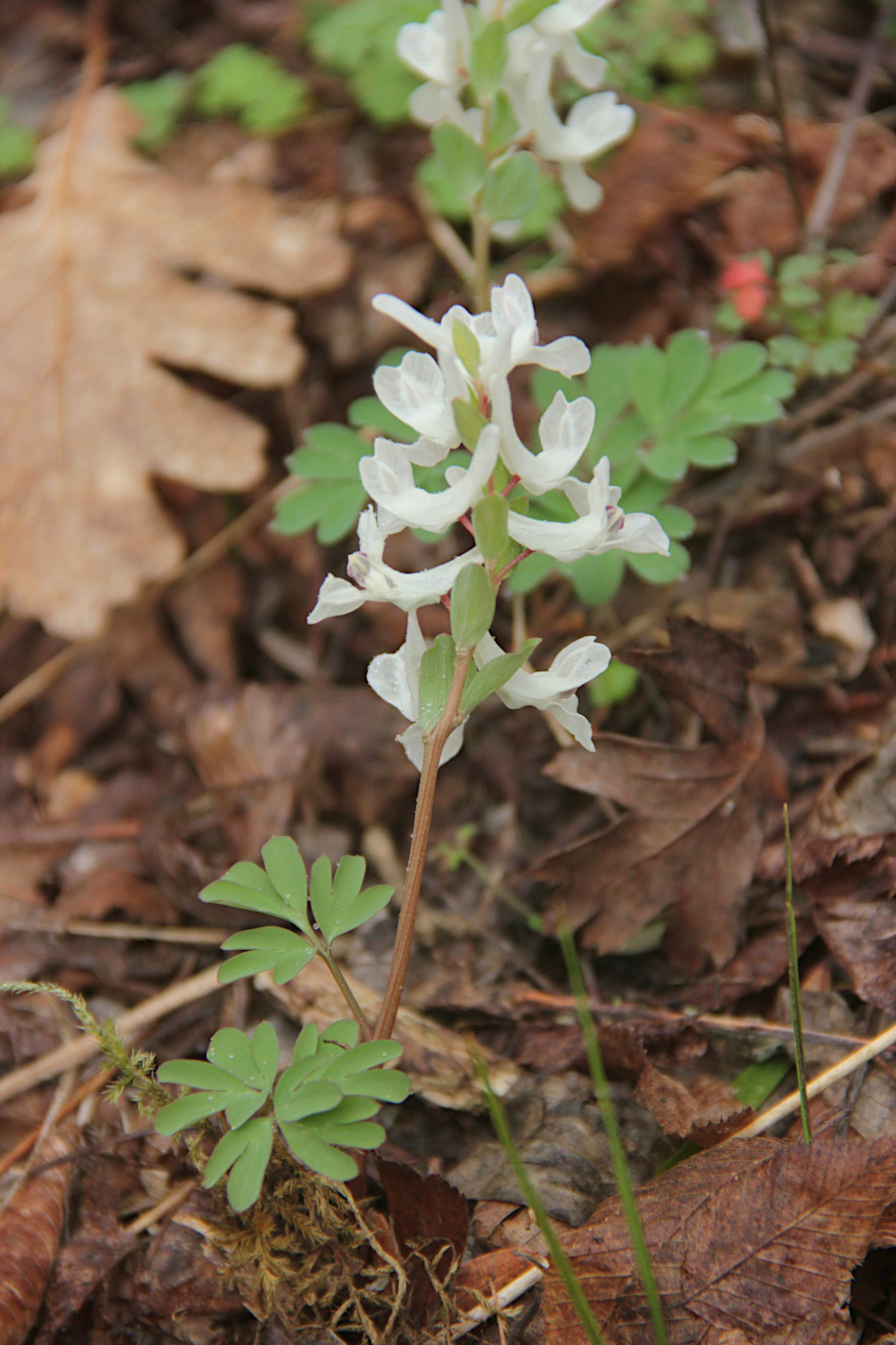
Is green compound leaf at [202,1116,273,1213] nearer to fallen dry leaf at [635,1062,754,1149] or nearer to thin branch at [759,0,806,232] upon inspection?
fallen dry leaf at [635,1062,754,1149]

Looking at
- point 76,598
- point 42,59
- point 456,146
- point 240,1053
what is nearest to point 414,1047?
point 240,1053

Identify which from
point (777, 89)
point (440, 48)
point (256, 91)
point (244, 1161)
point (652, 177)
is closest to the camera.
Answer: point (244, 1161)

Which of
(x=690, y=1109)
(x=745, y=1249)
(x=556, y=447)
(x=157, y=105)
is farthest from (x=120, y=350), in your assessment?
(x=745, y=1249)

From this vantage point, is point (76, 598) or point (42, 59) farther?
point (42, 59)

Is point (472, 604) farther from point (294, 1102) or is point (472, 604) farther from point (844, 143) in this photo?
point (844, 143)

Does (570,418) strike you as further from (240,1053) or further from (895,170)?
(895,170)

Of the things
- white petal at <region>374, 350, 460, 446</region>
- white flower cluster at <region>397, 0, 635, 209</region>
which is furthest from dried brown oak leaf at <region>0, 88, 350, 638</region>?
white petal at <region>374, 350, 460, 446</region>

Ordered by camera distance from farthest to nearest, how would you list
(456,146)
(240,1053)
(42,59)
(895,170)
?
1. (42,59)
2. (895,170)
3. (456,146)
4. (240,1053)
